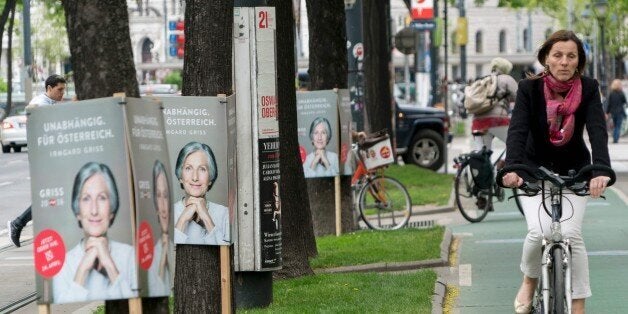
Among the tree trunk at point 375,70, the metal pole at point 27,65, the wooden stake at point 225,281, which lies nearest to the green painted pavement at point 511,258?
the wooden stake at point 225,281

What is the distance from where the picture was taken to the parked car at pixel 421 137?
3231 centimetres

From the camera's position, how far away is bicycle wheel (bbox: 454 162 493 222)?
1798cm

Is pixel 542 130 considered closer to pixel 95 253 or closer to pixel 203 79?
pixel 203 79

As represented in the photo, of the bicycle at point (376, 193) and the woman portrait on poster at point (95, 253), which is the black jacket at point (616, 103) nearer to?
the bicycle at point (376, 193)

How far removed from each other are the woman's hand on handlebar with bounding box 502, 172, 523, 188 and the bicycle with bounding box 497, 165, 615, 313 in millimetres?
26

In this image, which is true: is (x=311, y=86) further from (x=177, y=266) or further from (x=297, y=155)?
(x=177, y=266)

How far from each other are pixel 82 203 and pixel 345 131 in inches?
411

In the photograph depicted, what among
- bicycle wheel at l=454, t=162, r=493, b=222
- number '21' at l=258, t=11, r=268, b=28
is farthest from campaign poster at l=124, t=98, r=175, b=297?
bicycle wheel at l=454, t=162, r=493, b=222

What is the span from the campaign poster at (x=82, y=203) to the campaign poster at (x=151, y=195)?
0.07 meters

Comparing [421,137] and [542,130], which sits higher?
[542,130]

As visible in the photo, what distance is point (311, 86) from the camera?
54.6 ft

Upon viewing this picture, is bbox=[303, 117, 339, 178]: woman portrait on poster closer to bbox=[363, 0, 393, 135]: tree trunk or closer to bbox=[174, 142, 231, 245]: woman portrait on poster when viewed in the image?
bbox=[174, 142, 231, 245]: woman portrait on poster

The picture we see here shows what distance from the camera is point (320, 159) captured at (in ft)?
53.1

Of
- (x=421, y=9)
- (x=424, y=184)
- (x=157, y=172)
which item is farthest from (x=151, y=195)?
(x=421, y=9)
